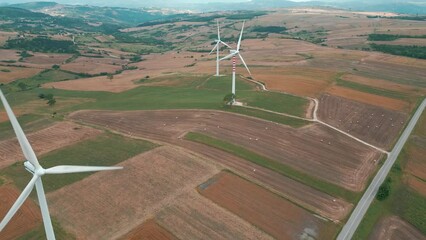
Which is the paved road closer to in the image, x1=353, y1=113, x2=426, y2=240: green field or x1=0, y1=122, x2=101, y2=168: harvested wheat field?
x1=353, y1=113, x2=426, y2=240: green field

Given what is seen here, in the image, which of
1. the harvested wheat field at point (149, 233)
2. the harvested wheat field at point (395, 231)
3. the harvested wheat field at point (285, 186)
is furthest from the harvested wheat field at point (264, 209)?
the harvested wheat field at point (149, 233)

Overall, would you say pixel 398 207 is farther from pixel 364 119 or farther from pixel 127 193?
pixel 127 193

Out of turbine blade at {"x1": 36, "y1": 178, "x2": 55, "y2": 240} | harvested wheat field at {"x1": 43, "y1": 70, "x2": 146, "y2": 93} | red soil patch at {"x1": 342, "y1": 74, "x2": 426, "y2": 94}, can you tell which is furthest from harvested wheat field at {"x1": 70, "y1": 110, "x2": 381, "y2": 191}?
red soil patch at {"x1": 342, "y1": 74, "x2": 426, "y2": 94}

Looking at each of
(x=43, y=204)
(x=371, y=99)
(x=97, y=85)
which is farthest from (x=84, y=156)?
(x=371, y=99)

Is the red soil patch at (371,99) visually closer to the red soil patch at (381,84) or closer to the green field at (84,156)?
the red soil patch at (381,84)

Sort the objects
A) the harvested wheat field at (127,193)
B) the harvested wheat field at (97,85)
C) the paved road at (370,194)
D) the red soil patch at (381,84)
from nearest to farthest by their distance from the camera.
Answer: the harvested wheat field at (127,193), the paved road at (370,194), the red soil patch at (381,84), the harvested wheat field at (97,85)

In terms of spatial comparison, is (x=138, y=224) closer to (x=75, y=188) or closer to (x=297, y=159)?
(x=75, y=188)
